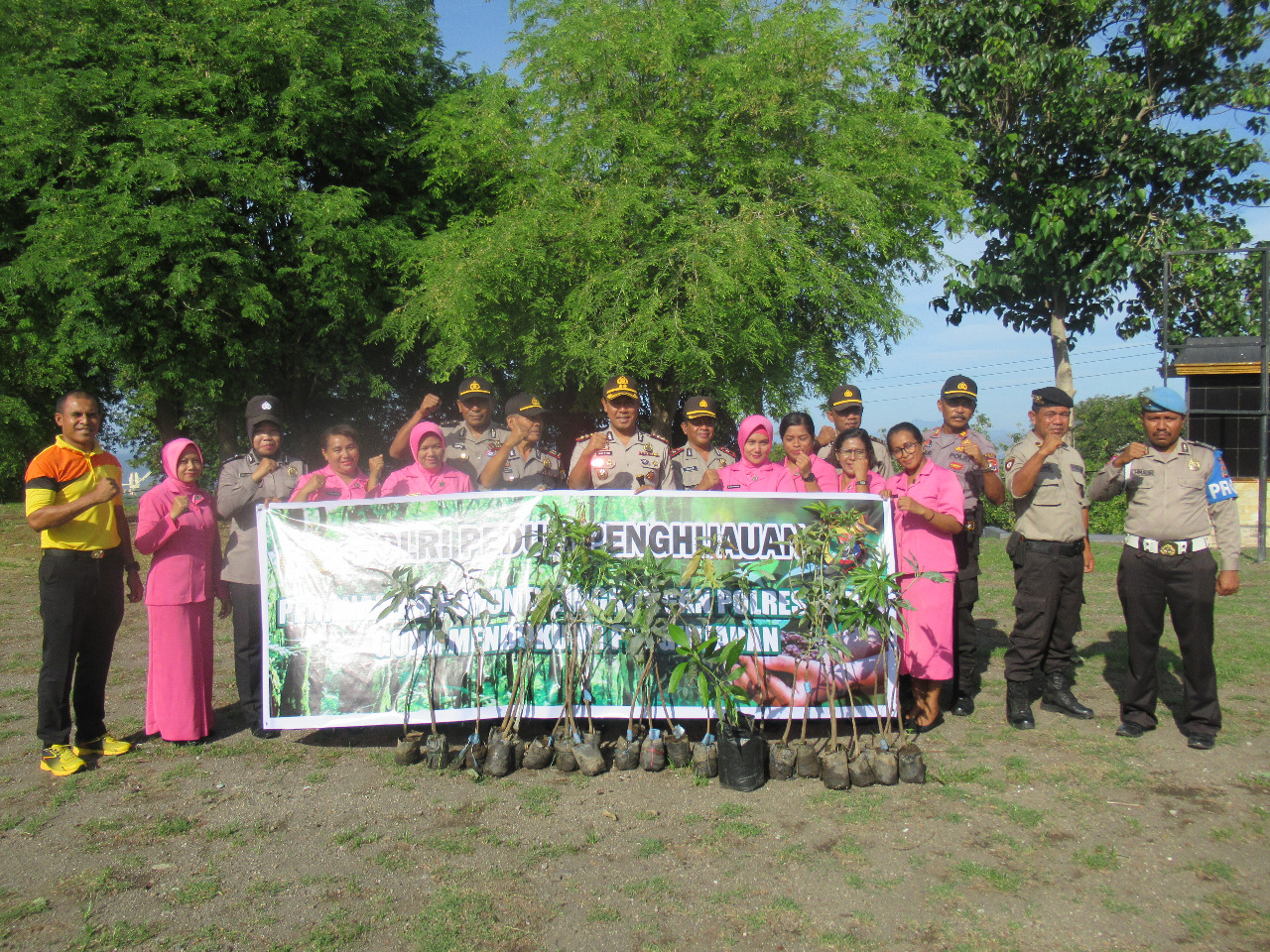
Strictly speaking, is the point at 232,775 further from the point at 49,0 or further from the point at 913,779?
the point at 49,0

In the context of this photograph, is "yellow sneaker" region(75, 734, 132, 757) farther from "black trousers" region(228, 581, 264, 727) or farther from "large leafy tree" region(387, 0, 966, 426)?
"large leafy tree" region(387, 0, 966, 426)

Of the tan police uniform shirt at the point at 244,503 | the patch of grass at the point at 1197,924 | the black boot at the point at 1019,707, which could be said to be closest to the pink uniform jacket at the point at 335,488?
the tan police uniform shirt at the point at 244,503

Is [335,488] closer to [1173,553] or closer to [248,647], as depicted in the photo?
[248,647]

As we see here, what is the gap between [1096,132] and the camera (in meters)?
14.5

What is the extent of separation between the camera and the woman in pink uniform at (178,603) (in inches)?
192

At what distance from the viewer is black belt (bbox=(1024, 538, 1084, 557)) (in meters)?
5.07

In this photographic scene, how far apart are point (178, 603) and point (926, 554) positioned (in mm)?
4242

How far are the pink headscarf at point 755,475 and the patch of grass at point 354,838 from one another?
270 cm

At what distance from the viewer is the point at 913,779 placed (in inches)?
168

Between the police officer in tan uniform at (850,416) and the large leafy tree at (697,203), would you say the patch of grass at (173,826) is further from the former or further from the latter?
the large leafy tree at (697,203)

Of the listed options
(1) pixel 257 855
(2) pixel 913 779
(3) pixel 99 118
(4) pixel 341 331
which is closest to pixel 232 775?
(1) pixel 257 855

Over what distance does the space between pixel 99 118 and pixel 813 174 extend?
30.6ft

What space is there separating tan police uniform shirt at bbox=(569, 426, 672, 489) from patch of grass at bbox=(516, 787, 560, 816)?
191 centimetres

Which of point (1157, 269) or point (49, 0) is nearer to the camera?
point (49, 0)
